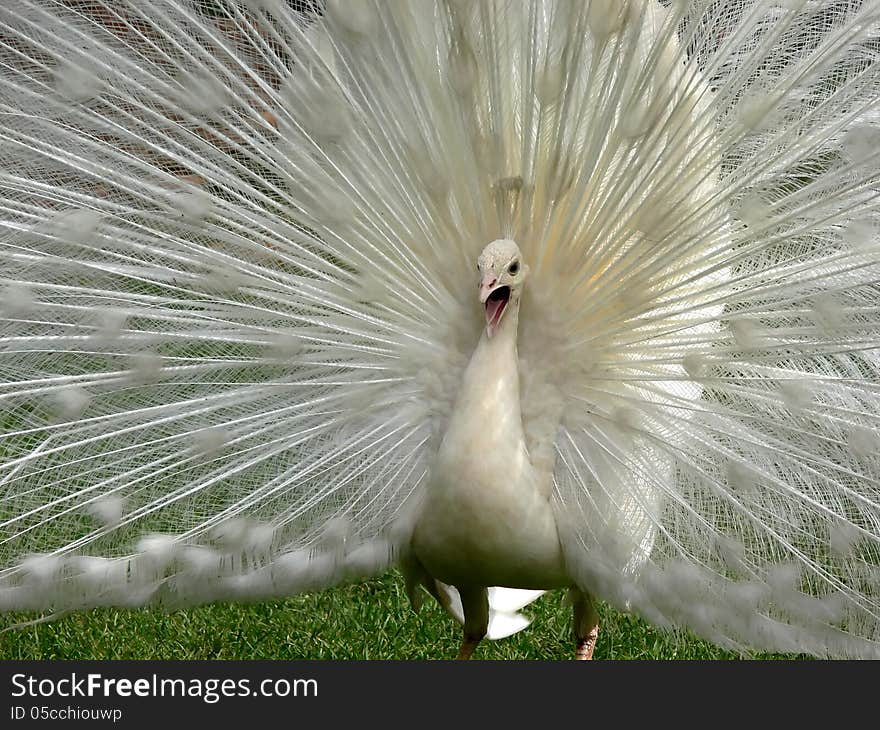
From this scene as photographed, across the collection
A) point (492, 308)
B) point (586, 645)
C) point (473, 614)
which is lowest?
point (586, 645)

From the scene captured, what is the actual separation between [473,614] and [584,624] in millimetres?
418

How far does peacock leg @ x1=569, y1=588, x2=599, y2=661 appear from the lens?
11.2 ft

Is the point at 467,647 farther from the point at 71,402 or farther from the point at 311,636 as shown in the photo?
the point at 71,402

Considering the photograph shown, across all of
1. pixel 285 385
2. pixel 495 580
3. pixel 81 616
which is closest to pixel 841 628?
pixel 495 580

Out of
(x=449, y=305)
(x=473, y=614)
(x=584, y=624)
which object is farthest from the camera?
(x=584, y=624)

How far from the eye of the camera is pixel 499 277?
272 centimetres

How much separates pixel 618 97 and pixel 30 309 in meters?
1.49

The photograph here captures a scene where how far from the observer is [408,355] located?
9.95 feet

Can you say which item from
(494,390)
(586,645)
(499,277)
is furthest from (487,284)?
(586,645)

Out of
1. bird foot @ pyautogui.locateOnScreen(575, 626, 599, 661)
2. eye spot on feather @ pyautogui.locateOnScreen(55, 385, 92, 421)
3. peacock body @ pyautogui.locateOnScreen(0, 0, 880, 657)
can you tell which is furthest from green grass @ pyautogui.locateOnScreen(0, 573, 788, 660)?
eye spot on feather @ pyautogui.locateOnScreen(55, 385, 92, 421)

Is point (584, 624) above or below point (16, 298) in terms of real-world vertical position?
below

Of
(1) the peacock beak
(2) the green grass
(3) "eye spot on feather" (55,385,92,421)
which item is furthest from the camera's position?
(2) the green grass

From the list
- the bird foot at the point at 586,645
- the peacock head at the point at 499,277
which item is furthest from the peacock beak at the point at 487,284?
the bird foot at the point at 586,645

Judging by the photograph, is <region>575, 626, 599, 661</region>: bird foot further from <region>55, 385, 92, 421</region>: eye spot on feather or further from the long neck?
<region>55, 385, 92, 421</region>: eye spot on feather
